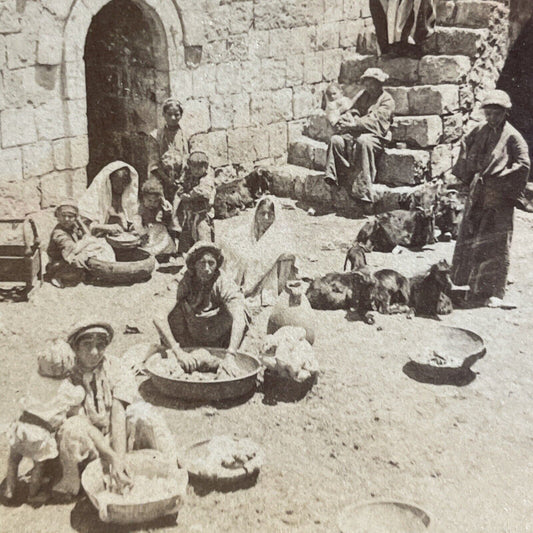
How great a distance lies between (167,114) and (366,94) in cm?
302

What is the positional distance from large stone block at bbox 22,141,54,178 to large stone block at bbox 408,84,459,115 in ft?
17.0

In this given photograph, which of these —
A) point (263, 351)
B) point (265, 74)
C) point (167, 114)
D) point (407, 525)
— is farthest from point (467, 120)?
point (407, 525)

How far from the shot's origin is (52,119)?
9.48 meters

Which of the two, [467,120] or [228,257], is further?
[467,120]

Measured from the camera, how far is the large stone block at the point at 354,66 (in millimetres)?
12586

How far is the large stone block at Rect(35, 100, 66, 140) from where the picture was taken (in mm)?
9359

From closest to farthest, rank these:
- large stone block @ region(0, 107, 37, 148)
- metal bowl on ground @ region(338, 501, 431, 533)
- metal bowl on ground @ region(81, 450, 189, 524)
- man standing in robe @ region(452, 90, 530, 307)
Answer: metal bowl on ground @ region(81, 450, 189, 524)
metal bowl on ground @ region(338, 501, 431, 533)
man standing in robe @ region(452, 90, 530, 307)
large stone block @ region(0, 107, 37, 148)

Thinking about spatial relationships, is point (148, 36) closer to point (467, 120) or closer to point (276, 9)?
point (276, 9)

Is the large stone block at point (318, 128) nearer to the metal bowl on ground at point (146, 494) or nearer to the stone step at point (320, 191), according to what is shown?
the stone step at point (320, 191)

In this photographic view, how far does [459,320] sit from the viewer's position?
8.13 meters

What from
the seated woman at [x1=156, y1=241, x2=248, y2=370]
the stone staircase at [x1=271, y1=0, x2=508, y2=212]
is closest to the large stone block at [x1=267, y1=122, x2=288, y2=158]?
the stone staircase at [x1=271, y1=0, x2=508, y2=212]

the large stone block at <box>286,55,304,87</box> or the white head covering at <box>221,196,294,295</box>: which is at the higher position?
the large stone block at <box>286,55,304,87</box>

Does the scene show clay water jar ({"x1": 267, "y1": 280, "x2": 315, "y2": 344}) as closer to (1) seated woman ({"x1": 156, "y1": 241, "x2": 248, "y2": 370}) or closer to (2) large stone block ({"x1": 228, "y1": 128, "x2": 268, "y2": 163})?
(1) seated woman ({"x1": 156, "y1": 241, "x2": 248, "y2": 370})

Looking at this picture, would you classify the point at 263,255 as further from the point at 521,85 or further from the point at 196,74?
the point at 521,85
